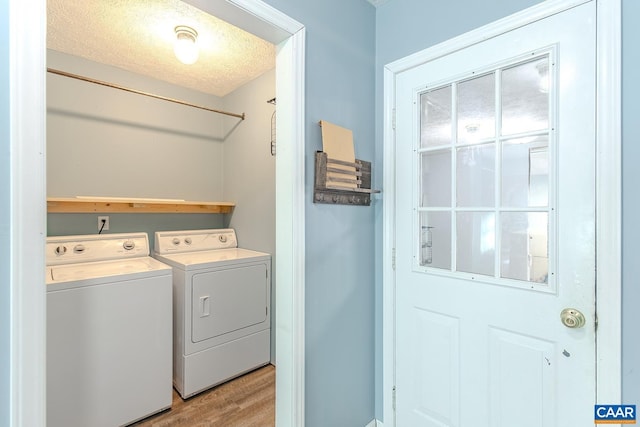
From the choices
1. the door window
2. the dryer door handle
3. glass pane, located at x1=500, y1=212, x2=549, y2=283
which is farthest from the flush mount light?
glass pane, located at x1=500, y1=212, x2=549, y2=283

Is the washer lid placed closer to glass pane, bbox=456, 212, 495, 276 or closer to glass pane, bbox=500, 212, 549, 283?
glass pane, bbox=456, 212, 495, 276

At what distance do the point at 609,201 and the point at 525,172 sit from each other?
278 mm

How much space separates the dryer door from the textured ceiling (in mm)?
1684

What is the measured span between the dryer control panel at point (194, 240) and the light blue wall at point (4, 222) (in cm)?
184

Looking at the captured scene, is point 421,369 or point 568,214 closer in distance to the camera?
point 568,214

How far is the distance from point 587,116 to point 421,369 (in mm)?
1306

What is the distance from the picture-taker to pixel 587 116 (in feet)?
3.46

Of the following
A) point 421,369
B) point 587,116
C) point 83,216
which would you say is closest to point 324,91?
point 587,116

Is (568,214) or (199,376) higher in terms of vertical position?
(568,214)

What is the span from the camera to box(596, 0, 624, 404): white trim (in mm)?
994

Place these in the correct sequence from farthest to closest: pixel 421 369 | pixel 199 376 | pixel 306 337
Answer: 1. pixel 199 376
2. pixel 421 369
3. pixel 306 337

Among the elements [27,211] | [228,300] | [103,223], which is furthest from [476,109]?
[103,223]
